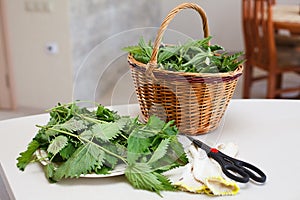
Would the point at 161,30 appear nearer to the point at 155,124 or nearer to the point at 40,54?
the point at 155,124

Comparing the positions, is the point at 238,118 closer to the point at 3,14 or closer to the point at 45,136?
the point at 45,136

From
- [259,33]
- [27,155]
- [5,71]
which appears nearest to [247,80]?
[259,33]

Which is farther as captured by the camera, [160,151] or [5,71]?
[5,71]

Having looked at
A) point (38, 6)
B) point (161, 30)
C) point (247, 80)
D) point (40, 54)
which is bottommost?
point (247, 80)

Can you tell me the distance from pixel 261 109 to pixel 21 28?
2.43m

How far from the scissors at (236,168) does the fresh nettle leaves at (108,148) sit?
6 centimetres

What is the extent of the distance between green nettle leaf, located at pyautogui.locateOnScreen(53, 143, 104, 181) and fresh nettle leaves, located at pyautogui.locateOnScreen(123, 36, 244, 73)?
0.81ft

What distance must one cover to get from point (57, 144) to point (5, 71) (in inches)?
106

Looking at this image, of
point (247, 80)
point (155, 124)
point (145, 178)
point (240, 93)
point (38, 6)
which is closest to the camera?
point (145, 178)

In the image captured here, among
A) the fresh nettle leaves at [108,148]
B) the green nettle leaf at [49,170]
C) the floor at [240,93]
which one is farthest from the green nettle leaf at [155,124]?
the floor at [240,93]

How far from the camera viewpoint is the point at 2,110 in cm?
346

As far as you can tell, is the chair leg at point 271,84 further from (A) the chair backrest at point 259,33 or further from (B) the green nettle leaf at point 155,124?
(B) the green nettle leaf at point 155,124

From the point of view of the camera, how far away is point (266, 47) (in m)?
3.22

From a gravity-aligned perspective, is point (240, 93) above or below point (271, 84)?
below
